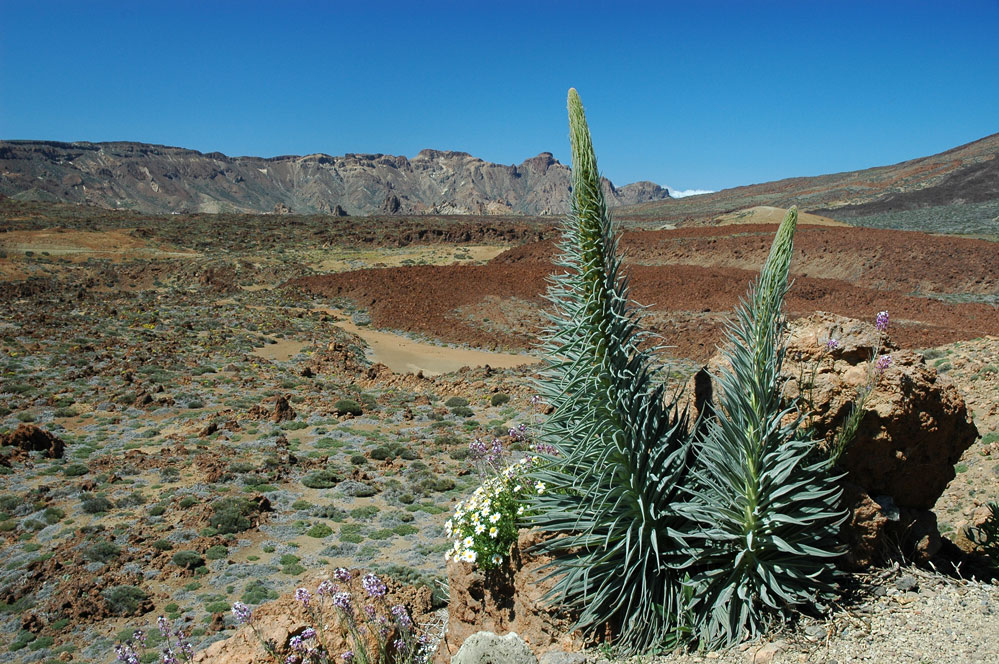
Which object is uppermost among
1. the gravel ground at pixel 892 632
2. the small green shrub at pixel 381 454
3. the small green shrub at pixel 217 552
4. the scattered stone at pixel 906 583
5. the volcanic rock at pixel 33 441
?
the scattered stone at pixel 906 583

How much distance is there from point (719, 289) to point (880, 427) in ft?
69.4

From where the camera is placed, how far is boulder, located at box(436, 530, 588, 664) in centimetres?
365

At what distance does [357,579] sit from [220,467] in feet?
21.1

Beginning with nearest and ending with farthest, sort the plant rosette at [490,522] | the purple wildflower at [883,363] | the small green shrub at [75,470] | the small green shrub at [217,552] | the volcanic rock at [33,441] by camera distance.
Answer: the purple wildflower at [883,363] < the plant rosette at [490,522] < the small green shrub at [217,552] < the small green shrub at [75,470] < the volcanic rock at [33,441]

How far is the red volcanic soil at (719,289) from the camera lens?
19141 millimetres

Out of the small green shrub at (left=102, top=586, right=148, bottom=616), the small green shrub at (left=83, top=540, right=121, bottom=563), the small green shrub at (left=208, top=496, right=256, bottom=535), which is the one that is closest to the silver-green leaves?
the small green shrub at (left=102, top=586, right=148, bottom=616)

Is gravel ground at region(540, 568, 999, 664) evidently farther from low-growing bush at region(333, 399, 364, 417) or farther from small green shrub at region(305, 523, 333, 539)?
low-growing bush at region(333, 399, 364, 417)

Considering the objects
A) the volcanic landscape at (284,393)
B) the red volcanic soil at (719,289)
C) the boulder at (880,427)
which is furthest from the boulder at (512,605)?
the red volcanic soil at (719,289)

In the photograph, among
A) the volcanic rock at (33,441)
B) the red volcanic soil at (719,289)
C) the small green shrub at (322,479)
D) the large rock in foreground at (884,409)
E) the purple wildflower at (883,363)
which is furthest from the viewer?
the red volcanic soil at (719,289)

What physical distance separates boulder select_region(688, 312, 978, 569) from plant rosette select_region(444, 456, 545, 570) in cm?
135

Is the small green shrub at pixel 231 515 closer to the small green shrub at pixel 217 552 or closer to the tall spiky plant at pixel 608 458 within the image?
the small green shrub at pixel 217 552

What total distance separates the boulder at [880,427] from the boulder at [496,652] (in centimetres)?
182

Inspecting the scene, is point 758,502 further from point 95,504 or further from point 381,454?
point 95,504

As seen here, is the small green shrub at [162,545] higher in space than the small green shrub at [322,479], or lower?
higher
